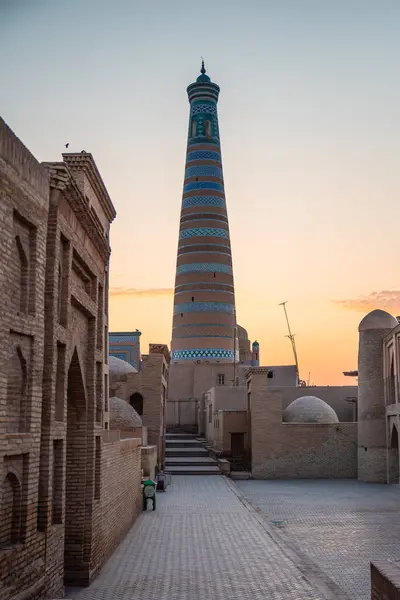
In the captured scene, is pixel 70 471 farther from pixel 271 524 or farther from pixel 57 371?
pixel 271 524

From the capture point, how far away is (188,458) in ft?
91.4

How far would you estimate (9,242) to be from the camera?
6328mm

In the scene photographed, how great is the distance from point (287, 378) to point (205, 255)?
8065mm

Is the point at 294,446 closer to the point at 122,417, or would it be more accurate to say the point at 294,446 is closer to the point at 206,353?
the point at 122,417

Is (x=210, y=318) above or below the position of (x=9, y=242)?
above

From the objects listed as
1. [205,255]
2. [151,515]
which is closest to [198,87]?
[205,255]

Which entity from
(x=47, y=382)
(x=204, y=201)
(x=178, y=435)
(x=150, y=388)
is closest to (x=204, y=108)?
(x=204, y=201)

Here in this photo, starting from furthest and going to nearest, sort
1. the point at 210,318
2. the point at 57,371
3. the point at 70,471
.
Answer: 1. the point at 210,318
2. the point at 70,471
3. the point at 57,371

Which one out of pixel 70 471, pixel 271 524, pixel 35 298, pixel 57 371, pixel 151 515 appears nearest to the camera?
pixel 35 298

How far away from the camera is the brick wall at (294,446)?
81.5 ft

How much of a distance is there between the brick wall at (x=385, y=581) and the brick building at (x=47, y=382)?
10.0 feet

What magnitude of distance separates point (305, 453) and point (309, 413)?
1692mm

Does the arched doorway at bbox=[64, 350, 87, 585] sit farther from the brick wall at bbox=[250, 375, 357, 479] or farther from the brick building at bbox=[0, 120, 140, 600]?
the brick wall at bbox=[250, 375, 357, 479]

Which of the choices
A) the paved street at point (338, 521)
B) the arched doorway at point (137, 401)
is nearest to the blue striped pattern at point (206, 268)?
the arched doorway at point (137, 401)
